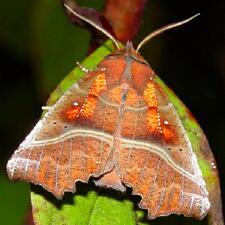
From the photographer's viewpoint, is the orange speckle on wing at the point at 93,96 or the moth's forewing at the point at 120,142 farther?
the orange speckle on wing at the point at 93,96

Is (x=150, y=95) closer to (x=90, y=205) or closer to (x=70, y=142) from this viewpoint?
(x=70, y=142)

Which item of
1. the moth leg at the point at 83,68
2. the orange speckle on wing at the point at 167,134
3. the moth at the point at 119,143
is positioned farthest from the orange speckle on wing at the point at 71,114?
the orange speckle on wing at the point at 167,134

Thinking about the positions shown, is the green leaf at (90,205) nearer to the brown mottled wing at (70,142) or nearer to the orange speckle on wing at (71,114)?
the brown mottled wing at (70,142)

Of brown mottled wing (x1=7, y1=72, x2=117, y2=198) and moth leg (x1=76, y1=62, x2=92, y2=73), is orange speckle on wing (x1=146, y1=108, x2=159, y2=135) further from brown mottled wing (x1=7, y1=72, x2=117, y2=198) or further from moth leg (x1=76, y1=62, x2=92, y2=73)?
moth leg (x1=76, y1=62, x2=92, y2=73)

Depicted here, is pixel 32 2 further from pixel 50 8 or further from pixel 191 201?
pixel 191 201

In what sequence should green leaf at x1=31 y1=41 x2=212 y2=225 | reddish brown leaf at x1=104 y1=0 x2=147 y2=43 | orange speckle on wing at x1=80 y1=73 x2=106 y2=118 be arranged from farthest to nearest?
orange speckle on wing at x1=80 y1=73 x2=106 y2=118, reddish brown leaf at x1=104 y1=0 x2=147 y2=43, green leaf at x1=31 y1=41 x2=212 y2=225

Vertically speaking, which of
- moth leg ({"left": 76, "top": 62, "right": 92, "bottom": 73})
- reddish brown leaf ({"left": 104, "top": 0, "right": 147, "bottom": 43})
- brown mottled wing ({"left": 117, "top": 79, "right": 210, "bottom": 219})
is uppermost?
reddish brown leaf ({"left": 104, "top": 0, "right": 147, "bottom": 43})

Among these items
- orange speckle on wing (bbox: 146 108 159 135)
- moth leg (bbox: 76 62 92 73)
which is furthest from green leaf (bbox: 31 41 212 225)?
orange speckle on wing (bbox: 146 108 159 135)

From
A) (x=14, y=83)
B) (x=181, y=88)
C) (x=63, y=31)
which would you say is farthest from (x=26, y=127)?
(x=181, y=88)

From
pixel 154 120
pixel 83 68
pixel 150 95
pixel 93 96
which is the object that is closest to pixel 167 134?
pixel 154 120
